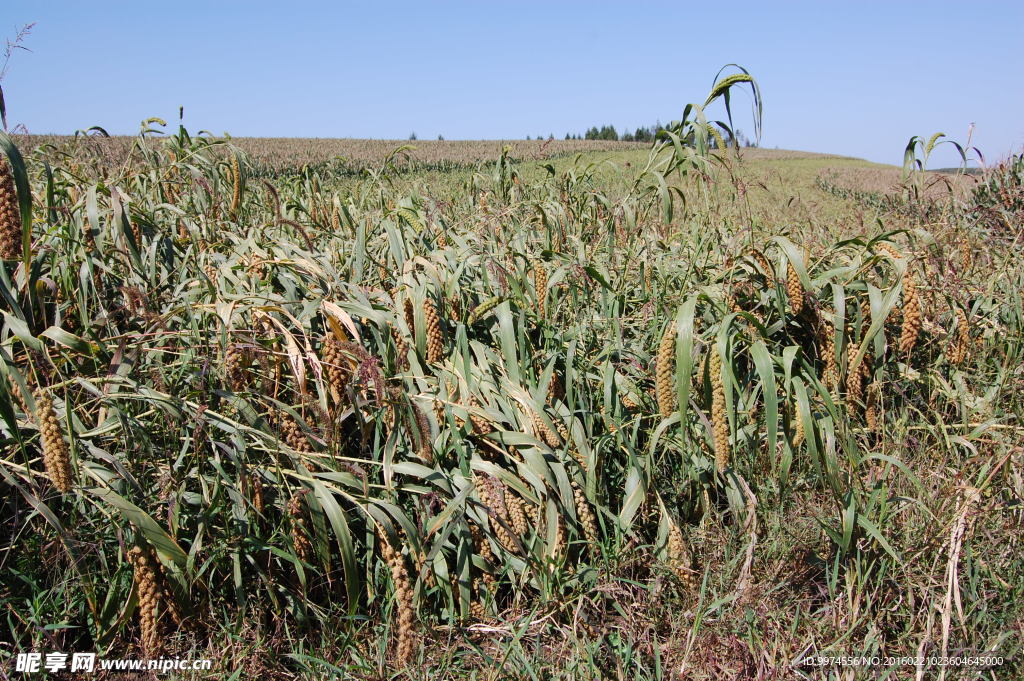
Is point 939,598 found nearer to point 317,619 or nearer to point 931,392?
point 931,392

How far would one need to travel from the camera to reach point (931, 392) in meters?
2.48

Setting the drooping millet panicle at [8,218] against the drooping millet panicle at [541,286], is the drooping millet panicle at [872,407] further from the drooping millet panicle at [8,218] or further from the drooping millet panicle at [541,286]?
the drooping millet panicle at [8,218]

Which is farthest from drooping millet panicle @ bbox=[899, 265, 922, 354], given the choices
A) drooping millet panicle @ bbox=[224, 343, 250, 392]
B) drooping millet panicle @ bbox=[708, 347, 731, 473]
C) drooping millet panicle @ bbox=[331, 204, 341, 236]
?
A: drooping millet panicle @ bbox=[331, 204, 341, 236]

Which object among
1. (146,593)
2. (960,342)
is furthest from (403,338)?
(960,342)

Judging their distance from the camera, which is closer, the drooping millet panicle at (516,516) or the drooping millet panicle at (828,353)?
the drooping millet panicle at (516,516)

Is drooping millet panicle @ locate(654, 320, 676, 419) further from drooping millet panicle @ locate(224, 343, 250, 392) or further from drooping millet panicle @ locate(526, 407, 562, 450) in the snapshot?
drooping millet panicle @ locate(224, 343, 250, 392)

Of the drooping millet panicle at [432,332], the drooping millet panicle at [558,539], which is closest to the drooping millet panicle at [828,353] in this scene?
the drooping millet panicle at [558,539]

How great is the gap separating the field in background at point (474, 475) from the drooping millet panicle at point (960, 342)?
0.5 inches

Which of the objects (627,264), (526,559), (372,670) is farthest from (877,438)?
(372,670)

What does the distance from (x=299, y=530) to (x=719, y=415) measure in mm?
1189

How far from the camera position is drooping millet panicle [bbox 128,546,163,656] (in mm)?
1561

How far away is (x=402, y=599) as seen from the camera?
63.8 inches

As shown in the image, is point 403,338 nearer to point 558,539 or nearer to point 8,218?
point 558,539

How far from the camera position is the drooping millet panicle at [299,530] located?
5.39ft
